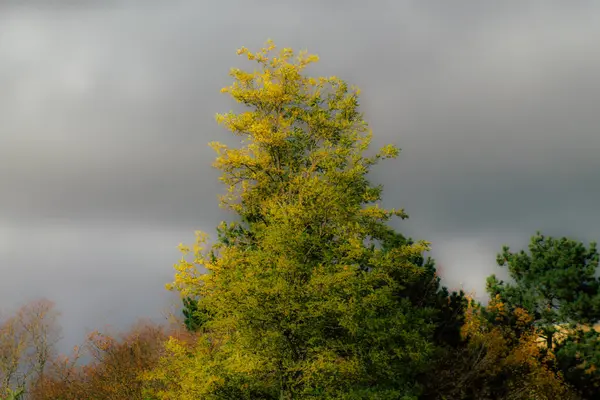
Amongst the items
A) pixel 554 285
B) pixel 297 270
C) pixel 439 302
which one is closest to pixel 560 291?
pixel 554 285

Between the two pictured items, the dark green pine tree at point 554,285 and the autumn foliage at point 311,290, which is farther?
the dark green pine tree at point 554,285

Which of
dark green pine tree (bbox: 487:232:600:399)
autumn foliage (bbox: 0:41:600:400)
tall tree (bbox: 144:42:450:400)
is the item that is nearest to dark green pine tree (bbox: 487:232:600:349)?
dark green pine tree (bbox: 487:232:600:399)

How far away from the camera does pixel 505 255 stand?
35.7 meters

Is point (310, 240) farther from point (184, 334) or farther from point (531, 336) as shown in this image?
point (184, 334)

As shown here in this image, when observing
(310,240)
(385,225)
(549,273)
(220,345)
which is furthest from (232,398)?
(549,273)

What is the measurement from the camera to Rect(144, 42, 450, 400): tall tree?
55.5ft

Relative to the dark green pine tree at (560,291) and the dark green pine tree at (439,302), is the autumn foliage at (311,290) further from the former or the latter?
the dark green pine tree at (560,291)

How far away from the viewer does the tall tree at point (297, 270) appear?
16922mm

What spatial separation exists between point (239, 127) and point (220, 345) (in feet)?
20.6

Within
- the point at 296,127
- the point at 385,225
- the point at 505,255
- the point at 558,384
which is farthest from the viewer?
the point at 505,255

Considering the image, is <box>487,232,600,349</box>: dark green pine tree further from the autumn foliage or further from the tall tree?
the tall tree

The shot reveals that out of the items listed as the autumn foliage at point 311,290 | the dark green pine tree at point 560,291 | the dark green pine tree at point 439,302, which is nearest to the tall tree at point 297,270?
the autumn foliage at point 311,290

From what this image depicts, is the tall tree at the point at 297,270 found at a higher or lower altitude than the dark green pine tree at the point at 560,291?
lower

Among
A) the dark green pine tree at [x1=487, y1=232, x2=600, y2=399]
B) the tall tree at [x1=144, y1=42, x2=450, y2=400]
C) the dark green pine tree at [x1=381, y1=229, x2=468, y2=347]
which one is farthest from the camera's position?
the dark green pine tree at [x1=487, y1=232, x2=600, y2=399]
